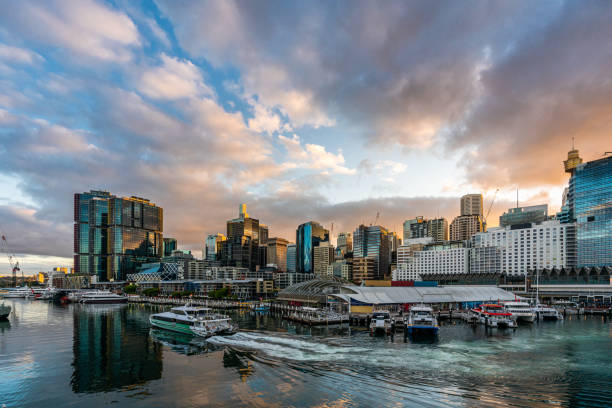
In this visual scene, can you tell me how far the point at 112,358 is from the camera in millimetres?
50094

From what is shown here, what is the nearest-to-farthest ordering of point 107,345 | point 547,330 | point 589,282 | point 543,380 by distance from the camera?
point 543,380 < point 107,345 < point 547,330 < point 589,282

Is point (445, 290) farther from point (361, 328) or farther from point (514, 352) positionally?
point (514, 352)

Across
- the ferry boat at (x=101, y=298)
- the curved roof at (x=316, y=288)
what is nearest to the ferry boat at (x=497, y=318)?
the curved roof at (x=316, y=288)

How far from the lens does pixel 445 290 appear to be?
121375 mm

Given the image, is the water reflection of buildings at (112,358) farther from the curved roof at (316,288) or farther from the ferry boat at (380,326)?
the curved roof at (316,288)

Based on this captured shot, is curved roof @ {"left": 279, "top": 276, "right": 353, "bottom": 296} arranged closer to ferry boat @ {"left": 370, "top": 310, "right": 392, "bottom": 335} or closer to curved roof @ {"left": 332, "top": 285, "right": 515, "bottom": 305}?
curved roof @ {"left": 332, "top": 285, "right": 515, "bottom": 305}

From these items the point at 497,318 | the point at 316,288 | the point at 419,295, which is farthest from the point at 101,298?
the point at 497,318

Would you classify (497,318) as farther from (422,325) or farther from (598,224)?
(598,224)

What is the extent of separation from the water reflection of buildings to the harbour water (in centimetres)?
16

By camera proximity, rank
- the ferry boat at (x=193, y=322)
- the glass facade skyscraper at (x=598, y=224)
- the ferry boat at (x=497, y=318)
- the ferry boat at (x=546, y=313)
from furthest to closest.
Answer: the glass facade skyscraper at (x=598, y=224)
the ferry boat at (x=546, y=313)
the ferry boat at (x=497, y=318)
the ferry boat at (x=193, y=322)

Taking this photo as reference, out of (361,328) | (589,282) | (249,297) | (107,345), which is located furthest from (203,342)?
(589,282)

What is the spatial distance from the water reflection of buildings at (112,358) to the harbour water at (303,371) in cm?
16

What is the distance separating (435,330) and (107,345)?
61.2 metres

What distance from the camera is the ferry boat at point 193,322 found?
6702 centimetres
